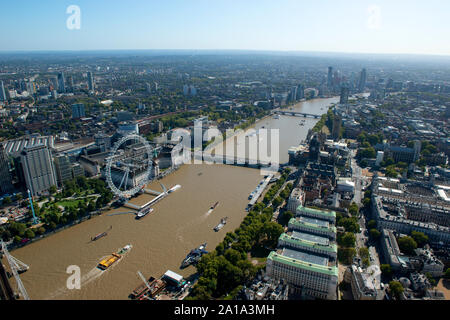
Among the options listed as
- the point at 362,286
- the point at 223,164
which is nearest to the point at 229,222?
the point at 362,286

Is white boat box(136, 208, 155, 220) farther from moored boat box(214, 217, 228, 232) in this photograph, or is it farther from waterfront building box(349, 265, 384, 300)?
waterfront building box(349, 265, 384, 300)

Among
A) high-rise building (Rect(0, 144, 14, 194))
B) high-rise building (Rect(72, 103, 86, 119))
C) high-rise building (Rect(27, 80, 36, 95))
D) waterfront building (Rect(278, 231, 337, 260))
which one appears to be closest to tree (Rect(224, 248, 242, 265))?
waterfront building (Rect(278, 231, 337, 260))

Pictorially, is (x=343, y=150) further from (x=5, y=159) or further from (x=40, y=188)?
(x=5, y=159)

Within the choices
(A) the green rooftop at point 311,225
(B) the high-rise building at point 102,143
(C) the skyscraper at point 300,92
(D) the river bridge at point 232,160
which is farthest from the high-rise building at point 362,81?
(A) the green rooftop at point 311,225

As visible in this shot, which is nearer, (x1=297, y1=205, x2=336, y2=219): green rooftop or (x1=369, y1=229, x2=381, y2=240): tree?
(x1=369, y1=229, x2=381, y2=240): tree

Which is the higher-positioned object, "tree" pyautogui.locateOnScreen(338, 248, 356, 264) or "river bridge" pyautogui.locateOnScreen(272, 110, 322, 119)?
"river bridge" pyautogui.locateOnScreen(272, 110, 322, 119)
